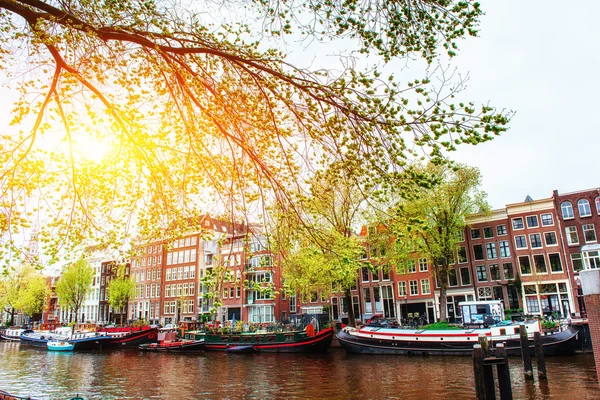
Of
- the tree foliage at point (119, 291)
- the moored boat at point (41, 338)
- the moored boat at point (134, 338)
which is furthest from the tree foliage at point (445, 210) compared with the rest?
the tree foliage at point (119, 291)

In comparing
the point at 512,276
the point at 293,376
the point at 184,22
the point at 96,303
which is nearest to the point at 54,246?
the point at 184,22

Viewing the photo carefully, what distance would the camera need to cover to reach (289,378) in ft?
77.0

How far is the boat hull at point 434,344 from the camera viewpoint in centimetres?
2634

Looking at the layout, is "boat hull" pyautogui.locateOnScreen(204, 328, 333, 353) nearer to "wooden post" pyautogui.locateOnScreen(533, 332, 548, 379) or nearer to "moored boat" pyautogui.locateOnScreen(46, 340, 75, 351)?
"wooden post" pyautogui.locateOnScreen(533, 332, 548, 379)

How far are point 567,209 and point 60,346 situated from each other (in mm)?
56820

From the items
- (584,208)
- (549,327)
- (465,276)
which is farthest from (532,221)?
(549,327)

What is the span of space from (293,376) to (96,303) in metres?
74.7

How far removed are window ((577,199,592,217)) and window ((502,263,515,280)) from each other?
8.89m

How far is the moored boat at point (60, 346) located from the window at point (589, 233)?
5602 centimetres

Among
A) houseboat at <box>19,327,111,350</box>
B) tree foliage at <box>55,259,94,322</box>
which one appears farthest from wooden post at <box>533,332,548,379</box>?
tree foliage at <box>55,259,94,322</box>

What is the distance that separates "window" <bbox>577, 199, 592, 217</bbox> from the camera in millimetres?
44781

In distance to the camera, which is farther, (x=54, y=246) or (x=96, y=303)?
(x=96, y=303)

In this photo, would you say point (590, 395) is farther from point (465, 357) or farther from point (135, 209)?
point (135, 209)

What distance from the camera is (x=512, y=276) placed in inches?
1868
